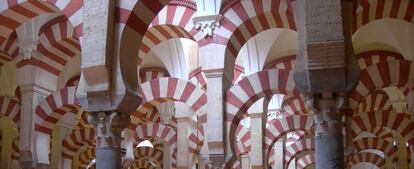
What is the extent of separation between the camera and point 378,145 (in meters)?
13.5

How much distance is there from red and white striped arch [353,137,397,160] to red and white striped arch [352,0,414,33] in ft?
21.1

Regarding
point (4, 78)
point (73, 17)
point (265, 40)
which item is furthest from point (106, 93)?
point (4, 78)

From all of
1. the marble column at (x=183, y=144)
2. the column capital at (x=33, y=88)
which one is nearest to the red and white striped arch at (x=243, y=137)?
the marble column at (x=183, y=144)

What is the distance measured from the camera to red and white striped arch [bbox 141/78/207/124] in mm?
8641

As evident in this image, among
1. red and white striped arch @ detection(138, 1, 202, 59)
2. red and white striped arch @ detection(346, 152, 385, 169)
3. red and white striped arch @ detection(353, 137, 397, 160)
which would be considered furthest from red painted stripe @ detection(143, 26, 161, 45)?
red and white striped arch @ detection(346, 152, 385, 169)

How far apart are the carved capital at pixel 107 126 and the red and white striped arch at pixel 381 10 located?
11.9 ft

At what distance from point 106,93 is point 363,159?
13.8 m

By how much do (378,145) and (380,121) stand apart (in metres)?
3.17

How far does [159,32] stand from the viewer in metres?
8.87

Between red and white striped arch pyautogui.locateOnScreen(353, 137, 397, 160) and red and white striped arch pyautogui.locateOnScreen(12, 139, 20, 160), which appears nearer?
red and white striped arch pyautogui.locateOnScreen(12, 139, 20, 160)

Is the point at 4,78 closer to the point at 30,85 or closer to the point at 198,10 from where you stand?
the point at 30,85

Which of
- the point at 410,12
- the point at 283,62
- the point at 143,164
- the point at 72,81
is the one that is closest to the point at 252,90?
the point at 410,12

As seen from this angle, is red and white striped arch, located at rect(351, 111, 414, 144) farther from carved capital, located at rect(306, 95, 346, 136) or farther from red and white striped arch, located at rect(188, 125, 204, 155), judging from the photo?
carved capital, located at rect(306, 95, 346, 136)

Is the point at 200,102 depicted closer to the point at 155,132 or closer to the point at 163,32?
the point at 163,32
